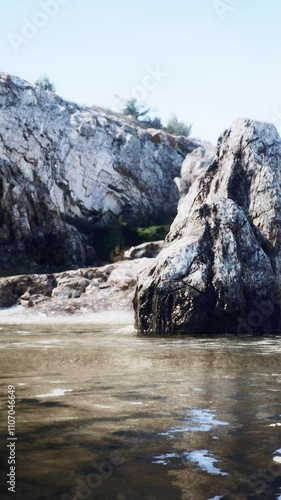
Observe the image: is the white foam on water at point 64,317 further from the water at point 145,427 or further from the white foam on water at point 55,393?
the white foam on water at point 55,393

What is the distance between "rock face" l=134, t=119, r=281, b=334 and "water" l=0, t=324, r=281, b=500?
553 centimetres

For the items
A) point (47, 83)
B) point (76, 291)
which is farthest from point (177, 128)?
point (76, 291)

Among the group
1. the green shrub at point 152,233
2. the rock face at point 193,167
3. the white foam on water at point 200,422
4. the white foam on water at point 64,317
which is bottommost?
the white foam on water at point 200,422

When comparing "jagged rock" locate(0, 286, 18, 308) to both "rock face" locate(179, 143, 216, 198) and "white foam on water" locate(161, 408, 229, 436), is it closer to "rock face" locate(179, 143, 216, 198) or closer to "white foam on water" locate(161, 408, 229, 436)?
"rock face" locate(179, 143, 216, 198)

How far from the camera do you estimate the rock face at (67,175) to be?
107ft

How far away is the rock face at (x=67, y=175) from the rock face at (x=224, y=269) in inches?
621

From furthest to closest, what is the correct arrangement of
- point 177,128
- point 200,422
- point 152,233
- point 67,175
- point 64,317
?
1. point 177,128
2. point 67,175
3. point 152,233
4. point 64,317
5. point 200,422

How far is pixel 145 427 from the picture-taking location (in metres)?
4.61

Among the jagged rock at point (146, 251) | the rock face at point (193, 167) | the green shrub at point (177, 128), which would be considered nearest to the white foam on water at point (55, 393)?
the jagged rock at point (146, 251)

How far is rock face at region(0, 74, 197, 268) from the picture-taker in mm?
32625

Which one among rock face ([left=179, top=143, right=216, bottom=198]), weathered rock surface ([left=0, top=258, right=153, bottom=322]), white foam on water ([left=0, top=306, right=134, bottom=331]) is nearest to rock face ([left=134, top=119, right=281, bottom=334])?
white foam on water ([left=0, top=306, right=134, bottom=331])

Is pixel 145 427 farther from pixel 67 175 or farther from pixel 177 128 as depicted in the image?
pixel 177 128

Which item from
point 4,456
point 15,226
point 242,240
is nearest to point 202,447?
point 4,456

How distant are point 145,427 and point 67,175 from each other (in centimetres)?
3227
